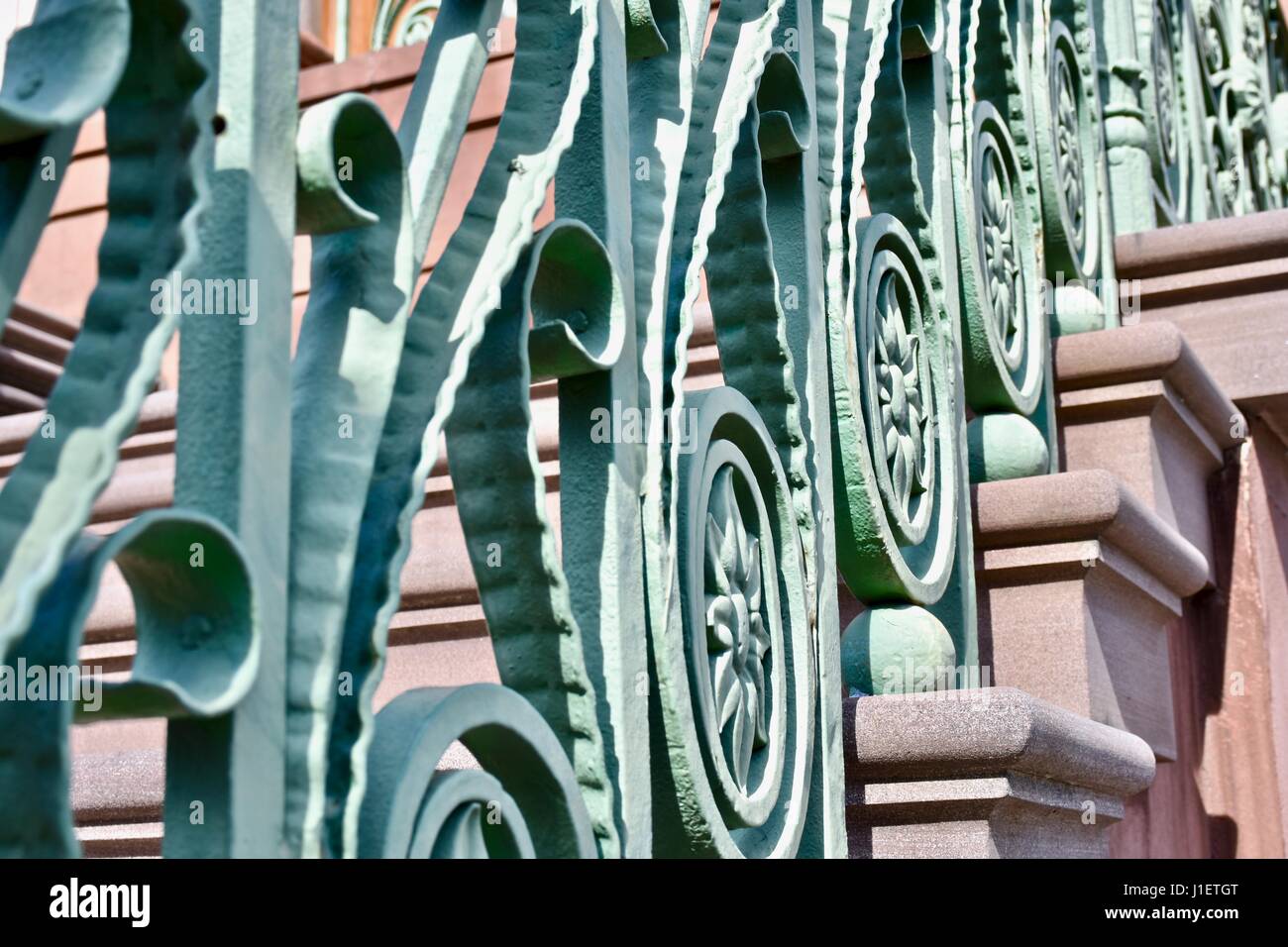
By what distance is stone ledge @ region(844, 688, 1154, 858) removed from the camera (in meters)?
1.53

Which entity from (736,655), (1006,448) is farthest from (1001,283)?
(736,655)

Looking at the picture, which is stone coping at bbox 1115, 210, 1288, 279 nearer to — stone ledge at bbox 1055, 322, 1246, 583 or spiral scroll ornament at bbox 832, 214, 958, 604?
stone ledge at bbox 1055, 322, 1246, 583

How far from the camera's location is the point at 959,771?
1.56 m

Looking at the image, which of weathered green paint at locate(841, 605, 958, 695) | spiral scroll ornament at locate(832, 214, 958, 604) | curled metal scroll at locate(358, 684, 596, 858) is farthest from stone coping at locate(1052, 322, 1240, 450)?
curled metal scroll at locate(358, 684, 596, 858)

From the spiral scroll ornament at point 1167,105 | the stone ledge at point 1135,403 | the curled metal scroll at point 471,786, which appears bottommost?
the curled metal scroll at point 471,786

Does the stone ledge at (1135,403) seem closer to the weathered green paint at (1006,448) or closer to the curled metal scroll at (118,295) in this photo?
the weathered green paint at (1006,448)

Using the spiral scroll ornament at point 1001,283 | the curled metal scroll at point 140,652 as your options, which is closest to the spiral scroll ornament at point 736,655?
the curled metal scroll at point 140,652

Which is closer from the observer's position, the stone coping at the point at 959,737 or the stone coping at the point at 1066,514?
the stone coping at the point at 959,737

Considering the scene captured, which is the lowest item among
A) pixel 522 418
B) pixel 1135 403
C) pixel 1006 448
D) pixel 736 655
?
pixel 736 655

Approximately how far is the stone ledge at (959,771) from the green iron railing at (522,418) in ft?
0.41

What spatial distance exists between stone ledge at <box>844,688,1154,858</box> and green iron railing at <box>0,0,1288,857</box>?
125mm

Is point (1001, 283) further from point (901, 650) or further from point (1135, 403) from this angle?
point (901, 650)

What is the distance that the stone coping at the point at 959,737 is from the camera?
59.8 inches

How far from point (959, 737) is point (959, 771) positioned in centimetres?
4
